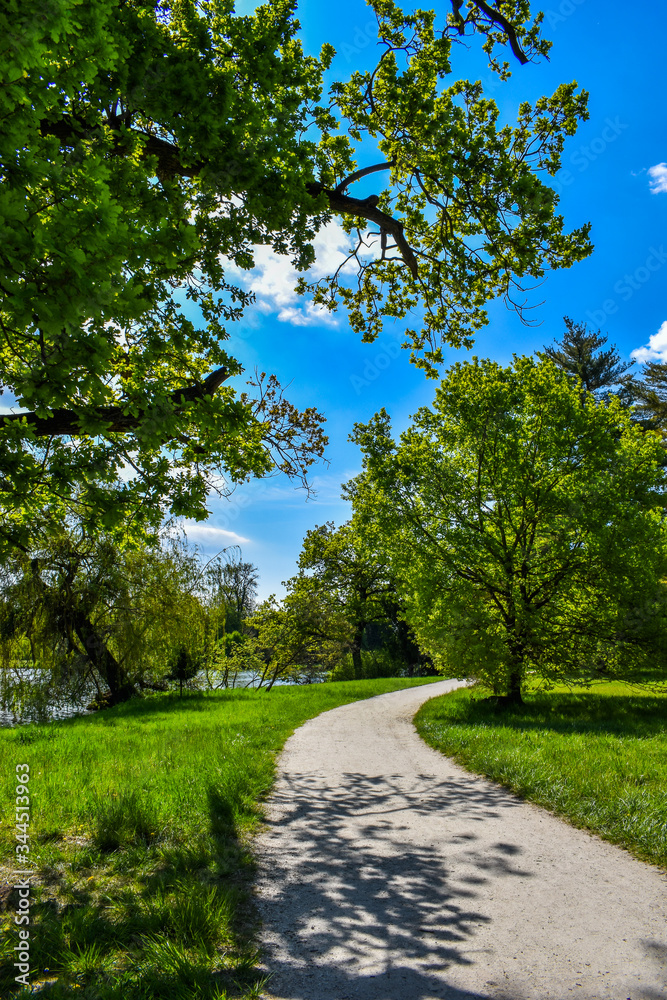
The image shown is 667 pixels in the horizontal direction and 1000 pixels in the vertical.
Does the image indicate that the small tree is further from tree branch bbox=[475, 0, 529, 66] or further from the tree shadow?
tree branch bbox=[475, 0, 529, 66]

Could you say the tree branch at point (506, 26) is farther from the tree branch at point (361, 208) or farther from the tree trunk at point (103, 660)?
the tree trunk at point (103, 660)

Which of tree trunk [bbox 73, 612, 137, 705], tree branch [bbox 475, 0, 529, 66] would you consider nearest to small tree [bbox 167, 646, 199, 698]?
tree trunk [bbox 73, 612, 137, 705]

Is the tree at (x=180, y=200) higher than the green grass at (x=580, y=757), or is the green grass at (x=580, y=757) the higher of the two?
the tree at (x=180, y=200)

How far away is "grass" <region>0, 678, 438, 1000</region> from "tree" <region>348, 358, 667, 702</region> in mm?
5771

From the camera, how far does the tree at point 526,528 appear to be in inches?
431

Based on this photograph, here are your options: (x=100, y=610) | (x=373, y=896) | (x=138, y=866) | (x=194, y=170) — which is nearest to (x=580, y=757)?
(x=373, y=896)

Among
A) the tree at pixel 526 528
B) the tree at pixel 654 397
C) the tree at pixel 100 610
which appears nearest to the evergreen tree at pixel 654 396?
Answer: the tree at pixel 654 397

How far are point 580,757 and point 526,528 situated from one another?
624 centimetres

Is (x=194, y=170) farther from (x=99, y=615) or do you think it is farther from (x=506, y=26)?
(x=99, y=615)

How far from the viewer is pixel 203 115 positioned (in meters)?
5.40

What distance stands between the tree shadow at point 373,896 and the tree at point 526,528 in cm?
613

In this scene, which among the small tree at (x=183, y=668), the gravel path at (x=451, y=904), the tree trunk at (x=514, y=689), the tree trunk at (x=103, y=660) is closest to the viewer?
the gravel path at (x=451, y=904)

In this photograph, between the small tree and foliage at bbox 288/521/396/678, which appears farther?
foliage at bbox 288/521/396/678

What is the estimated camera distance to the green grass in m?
4.79
